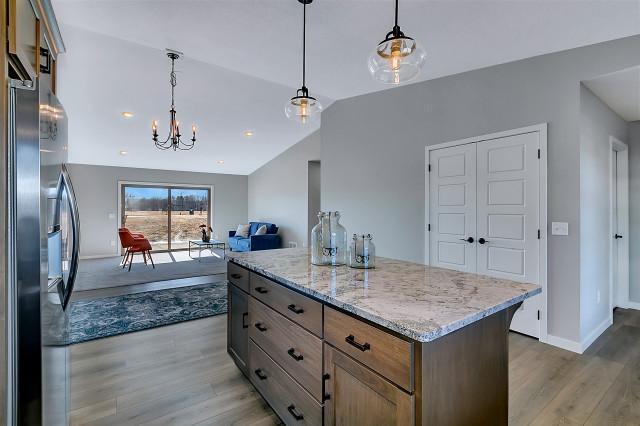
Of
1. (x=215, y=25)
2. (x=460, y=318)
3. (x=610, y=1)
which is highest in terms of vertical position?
(x=215, y=25)

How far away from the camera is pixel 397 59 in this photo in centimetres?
175

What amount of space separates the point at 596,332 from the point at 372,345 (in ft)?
10.6

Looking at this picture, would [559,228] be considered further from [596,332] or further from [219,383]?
[219,383]

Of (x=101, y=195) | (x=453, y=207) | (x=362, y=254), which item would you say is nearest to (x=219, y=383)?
(x=362, y=254)

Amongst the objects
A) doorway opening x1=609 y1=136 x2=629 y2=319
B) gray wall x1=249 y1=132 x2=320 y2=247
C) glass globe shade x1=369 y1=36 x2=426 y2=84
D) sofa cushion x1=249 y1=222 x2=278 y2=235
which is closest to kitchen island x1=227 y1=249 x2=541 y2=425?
glass globe shade x1=369 y1=36 x2=426 y2=84

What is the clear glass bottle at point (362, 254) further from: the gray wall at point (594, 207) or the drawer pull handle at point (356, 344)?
the gray wall at point (594, 207)

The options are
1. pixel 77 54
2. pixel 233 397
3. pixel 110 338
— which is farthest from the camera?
pixel 77 54

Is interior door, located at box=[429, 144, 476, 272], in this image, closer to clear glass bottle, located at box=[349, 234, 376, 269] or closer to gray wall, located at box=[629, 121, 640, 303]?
clear glass bottle, located at box=[349, 234, 376, 269]

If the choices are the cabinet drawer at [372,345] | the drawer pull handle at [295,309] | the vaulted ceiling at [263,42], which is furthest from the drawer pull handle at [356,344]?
the vaulted ceiling at [263,42]

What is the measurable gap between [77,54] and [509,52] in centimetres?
452

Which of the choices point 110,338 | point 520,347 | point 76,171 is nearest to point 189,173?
point 76,171

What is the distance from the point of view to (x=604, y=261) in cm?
323

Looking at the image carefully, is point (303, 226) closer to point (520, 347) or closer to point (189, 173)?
point (189, 173)

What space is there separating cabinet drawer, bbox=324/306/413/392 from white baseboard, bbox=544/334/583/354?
2705 mm
